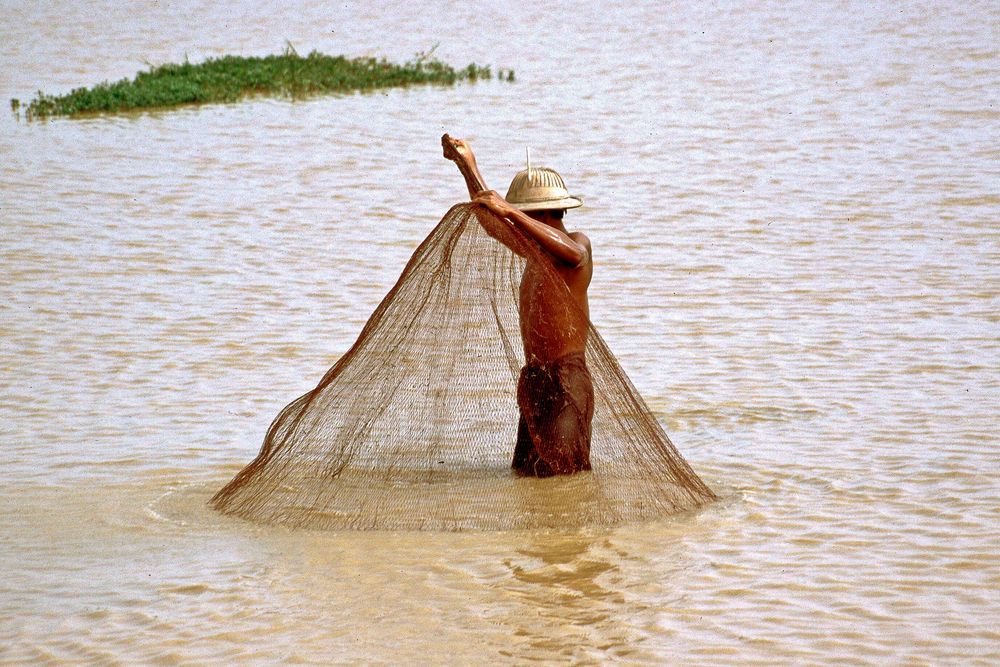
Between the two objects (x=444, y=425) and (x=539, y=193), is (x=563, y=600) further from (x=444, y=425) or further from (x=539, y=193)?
(x=539, y=193)

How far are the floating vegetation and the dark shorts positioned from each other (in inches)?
462

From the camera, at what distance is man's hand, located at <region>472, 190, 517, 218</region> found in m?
5.13

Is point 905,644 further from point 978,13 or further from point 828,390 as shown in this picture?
point 978,13

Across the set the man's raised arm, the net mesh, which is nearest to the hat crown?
the man's raised arm

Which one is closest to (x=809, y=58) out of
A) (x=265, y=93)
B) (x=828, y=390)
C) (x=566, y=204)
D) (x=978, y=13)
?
(x=978, y=13)

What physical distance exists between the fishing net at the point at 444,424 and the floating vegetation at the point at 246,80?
11.5 meters

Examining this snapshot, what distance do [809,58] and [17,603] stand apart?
1514 centimetres

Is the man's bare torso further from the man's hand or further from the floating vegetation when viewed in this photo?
the floating vegetation

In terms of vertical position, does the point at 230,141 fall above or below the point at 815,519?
above

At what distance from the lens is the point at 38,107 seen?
623 inches

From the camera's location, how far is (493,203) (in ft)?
16.8

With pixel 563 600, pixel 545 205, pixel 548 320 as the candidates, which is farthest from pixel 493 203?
pixel 563 600

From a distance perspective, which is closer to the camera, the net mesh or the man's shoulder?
the net mesh

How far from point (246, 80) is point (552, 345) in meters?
13.0
